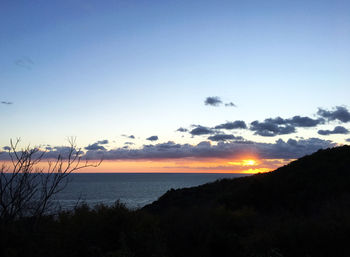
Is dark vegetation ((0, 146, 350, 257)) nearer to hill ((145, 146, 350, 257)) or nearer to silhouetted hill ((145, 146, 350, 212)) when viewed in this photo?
hill ((145, 146, 350, 257))

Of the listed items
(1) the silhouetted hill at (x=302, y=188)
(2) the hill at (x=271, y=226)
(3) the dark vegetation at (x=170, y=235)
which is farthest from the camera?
(1) the silhouetted hill at (x=302, y=188)

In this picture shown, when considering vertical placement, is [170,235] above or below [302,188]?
below

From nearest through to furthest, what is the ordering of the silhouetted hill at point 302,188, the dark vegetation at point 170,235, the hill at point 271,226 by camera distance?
1. the dark vegetation at point 170,235
2. the hill at point 271,226
3. the silhouetted hill at point 302,188

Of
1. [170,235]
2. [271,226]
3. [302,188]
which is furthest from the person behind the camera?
[302,188]

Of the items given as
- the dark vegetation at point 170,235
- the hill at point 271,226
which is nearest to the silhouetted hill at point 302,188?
the hill at point 271,226

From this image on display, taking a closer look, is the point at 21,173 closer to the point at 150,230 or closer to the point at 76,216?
the point at 76,216

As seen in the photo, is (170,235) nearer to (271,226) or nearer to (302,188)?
(271,226)

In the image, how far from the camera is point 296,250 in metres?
10.6

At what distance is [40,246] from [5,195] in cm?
152

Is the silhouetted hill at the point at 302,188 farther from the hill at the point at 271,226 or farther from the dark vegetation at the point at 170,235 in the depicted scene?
the dark vegetation at the point at 170,235

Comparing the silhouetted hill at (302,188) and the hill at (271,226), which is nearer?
the hill at (271,226)

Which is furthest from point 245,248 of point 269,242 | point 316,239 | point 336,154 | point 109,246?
point 336,154

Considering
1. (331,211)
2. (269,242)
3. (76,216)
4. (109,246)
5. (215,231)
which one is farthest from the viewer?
(331,211)

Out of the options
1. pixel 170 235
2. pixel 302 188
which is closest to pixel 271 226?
pixel 170 235
